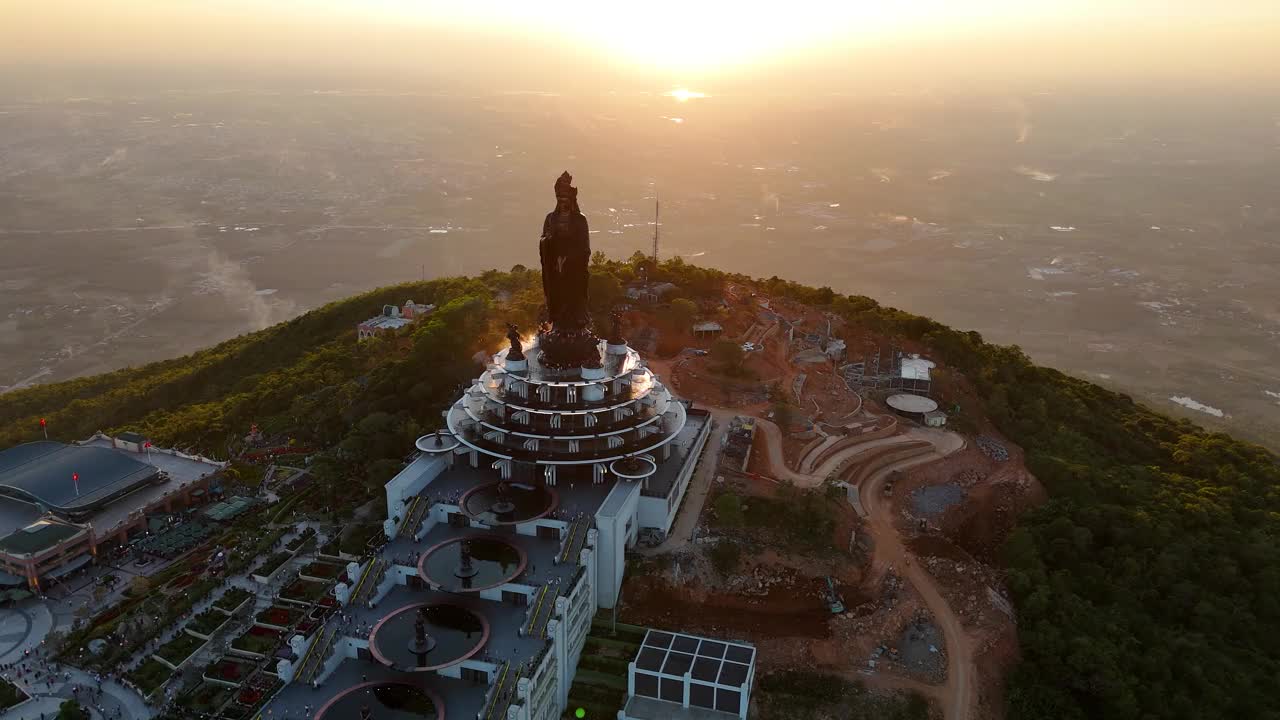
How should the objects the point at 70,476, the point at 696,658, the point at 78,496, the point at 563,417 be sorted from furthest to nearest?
the point at 70,476
the point at 78,496
the point at 563,417
the point at 696,658

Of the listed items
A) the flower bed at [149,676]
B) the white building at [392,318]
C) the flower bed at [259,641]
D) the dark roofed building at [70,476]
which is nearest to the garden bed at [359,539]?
the flower bed at [259,641]

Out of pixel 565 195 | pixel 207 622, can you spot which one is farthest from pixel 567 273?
pixel 207 622

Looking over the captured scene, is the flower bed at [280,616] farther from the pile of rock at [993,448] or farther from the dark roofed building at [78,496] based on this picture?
the pile of rock at [993,448]

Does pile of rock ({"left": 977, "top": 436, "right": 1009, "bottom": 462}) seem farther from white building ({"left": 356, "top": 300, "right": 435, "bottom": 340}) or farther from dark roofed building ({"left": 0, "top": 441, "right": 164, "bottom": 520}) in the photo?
dark roofed building ({"left": 0, "top": 441, "right": 164, "bottom": 520})

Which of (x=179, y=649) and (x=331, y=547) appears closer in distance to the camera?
(x=179, y=649)

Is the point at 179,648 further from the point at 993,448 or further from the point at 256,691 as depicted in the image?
the point at 993,448

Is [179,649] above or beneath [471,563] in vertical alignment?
beneath
